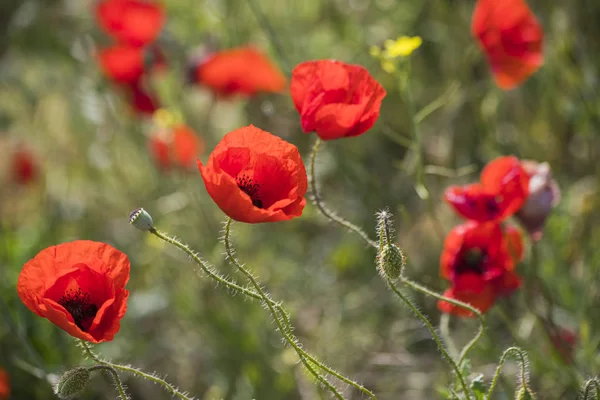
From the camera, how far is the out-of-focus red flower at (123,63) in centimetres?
241

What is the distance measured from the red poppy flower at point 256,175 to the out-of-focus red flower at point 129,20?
145 cm

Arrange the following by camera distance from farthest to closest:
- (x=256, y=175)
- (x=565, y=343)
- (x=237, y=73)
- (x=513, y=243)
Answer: (x=237, y=73)
(x=565, y=343)
(x=513, y=243)
(x=256, y=175)

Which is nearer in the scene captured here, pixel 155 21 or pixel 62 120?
pixel 155 21

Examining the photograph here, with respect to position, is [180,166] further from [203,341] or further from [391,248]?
[391,248]

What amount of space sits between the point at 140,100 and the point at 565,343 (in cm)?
162

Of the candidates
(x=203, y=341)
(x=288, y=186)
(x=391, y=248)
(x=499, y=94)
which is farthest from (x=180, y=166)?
(x=391, y=248)

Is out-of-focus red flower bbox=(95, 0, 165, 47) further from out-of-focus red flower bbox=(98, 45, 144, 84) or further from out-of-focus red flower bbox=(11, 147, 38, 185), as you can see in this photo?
out-of-focus red flower bbox=(11, 147, 38, 185)

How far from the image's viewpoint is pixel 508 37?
6.18 ft

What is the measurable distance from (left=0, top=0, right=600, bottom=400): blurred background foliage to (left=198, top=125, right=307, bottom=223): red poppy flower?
533 millimetres

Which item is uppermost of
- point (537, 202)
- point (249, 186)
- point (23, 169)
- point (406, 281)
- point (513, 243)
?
point (249, 186)

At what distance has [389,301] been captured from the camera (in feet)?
7.90

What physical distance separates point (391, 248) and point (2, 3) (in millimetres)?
3834

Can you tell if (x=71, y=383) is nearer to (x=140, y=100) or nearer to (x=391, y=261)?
(x=391, y=261)

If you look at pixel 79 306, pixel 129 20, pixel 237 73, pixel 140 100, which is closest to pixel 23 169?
pixel 140 100
